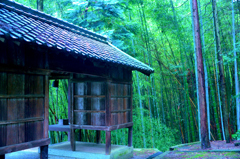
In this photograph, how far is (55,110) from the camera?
8648 millimetres

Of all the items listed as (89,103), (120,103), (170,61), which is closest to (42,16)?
(89,103)

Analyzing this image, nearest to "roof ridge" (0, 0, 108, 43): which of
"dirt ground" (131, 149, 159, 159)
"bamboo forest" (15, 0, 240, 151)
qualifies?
"bamboo forest" (15, 0, 240, 151)

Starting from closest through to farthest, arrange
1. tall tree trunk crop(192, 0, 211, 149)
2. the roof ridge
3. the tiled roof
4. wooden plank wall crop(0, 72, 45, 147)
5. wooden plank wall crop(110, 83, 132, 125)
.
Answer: the tiled roof
wooden plank wall crop(0, 72, 45, 147)
the roof ridge
wooden plank wall crop(110, 83, 132, 125)
tall tree trunk crop(192, 0, 211, 149)

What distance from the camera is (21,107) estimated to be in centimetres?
323

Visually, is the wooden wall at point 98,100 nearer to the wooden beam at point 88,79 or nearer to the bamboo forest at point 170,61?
the wooden beam at point 88,79

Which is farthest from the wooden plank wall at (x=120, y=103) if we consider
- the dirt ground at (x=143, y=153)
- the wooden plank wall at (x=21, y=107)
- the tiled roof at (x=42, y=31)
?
the wooden plank wall at (x=21, y=107)

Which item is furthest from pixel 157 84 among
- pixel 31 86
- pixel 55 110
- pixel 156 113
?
pixel 31 86

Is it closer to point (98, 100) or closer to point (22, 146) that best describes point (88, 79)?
point (98, 100)

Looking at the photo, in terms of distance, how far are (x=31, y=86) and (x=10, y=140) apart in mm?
821

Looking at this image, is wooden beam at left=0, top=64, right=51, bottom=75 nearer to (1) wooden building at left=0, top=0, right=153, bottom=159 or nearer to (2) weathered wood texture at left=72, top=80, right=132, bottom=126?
(1) wooden building at left=0, top=0, right=153, bottom=159

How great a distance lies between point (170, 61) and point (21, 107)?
7913 millimetres

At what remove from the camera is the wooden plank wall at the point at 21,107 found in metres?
3.00

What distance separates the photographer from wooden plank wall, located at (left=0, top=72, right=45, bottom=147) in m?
3.00

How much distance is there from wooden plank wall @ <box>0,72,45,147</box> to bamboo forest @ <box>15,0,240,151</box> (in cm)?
406
